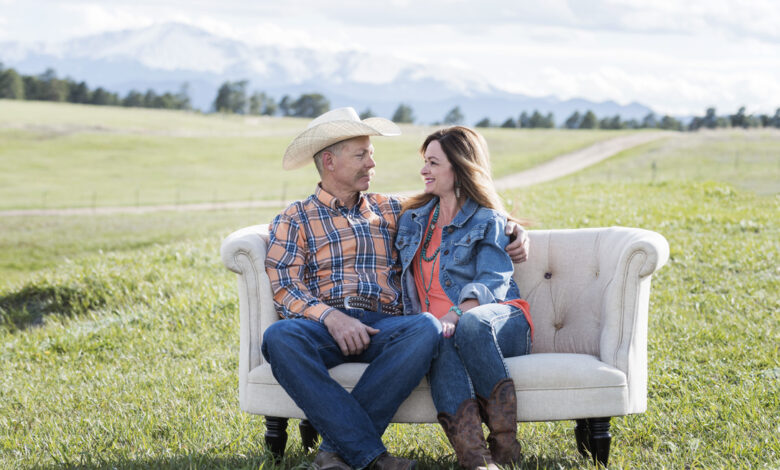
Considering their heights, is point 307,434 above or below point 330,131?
below

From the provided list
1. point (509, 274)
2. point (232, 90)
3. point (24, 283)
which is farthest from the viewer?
point (232, 90)

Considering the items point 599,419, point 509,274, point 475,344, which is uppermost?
point 509,274

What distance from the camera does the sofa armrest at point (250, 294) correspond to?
3943 millimetres

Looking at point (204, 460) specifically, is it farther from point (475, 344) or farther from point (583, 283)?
point (583, 283)

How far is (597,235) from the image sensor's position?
4375 millimetres

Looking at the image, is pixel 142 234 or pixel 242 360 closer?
pixel 242 360

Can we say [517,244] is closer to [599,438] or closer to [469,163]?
[469,163]

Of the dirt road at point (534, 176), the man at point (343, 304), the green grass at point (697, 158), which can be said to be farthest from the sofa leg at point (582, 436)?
the green grass at point (697, 158)

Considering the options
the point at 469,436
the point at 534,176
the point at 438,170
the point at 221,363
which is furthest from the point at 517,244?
the point at 534,176

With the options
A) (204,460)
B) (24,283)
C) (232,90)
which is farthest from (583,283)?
(232,90)

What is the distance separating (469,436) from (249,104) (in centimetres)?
10721

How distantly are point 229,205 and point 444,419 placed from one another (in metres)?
24.9

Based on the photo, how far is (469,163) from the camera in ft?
13.8

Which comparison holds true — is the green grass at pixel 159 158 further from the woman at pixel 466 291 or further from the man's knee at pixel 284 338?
the man's knee at pixel 284 338
